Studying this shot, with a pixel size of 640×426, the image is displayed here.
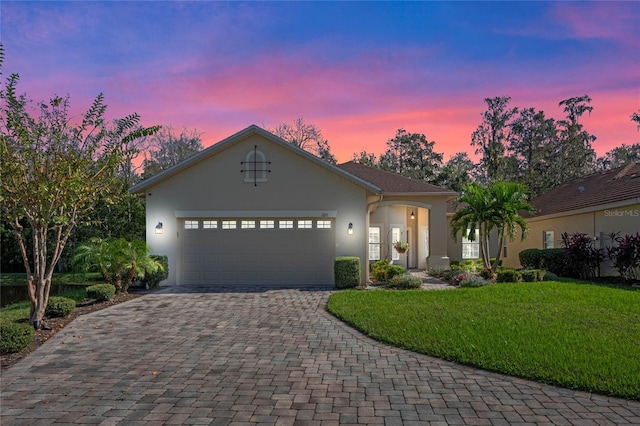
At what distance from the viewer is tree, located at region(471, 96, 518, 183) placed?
3550cm

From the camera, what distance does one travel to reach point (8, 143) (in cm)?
754

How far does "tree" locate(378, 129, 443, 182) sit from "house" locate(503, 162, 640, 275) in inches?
573

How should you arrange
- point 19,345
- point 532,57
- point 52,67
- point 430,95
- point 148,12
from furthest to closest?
1. point 430,95
2. point 532,57
3. point 52,67
4. point 148,12
5. point 19,345

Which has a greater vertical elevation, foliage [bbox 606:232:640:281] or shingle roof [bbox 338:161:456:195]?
shingle roof [bbox 338:161:456:195]

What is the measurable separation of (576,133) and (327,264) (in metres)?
31.6

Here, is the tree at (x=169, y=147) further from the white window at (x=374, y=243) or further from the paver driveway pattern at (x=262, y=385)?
the paver driveway pattern at (x=262, y=385)

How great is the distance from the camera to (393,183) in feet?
60.1

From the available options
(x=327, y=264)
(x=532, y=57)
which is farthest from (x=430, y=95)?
(x=327, y=264)

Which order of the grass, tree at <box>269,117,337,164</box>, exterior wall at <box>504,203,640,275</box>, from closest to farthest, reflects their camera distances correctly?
the grass < exterior wall at <box>504,203,640,275</box> < tree at <box>269,117,337,164</box>

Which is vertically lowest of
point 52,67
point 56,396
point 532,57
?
point 56,396

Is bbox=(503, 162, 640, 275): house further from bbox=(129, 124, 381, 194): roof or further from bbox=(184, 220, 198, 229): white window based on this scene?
bbox=(184, 220, 198, 229): white window

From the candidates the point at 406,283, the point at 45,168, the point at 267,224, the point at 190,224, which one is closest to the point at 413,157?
the point at 267,224

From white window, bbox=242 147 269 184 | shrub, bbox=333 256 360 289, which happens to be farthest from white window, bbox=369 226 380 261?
white window, bbox=242 147 269 184

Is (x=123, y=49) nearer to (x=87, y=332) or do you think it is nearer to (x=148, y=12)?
(x=148, y=12)
